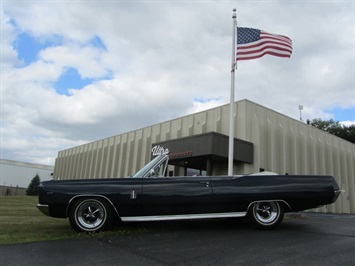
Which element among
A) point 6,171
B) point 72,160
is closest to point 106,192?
point 72,160

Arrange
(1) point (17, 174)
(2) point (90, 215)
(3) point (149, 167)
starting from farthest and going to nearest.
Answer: (1) point (17, 174) → (3) point (149, 167) → (2) point (90, 215)

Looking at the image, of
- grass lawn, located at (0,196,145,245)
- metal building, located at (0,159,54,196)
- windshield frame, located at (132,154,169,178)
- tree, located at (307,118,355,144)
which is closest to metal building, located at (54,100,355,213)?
windshield frame, located at (132,154,169,178)

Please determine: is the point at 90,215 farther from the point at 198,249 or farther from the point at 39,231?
the point at 198,249

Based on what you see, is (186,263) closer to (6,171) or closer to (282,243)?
(282,243)

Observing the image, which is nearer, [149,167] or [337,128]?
[149,167]

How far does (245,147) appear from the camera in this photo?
18.5 metres

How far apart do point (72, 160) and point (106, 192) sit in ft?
121

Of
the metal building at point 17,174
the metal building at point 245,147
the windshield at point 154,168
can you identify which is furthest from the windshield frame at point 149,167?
the metal building at point 17,174

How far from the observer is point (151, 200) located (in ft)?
21.5

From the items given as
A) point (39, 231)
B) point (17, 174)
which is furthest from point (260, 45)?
point (17, 174)

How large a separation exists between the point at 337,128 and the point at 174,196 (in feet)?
160

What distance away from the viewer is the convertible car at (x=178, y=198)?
21.2 feet

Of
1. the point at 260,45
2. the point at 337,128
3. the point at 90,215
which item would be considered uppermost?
the point at 337,128

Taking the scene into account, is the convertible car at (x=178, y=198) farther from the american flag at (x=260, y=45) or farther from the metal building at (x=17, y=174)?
the metal building at (x=17, y=174)
